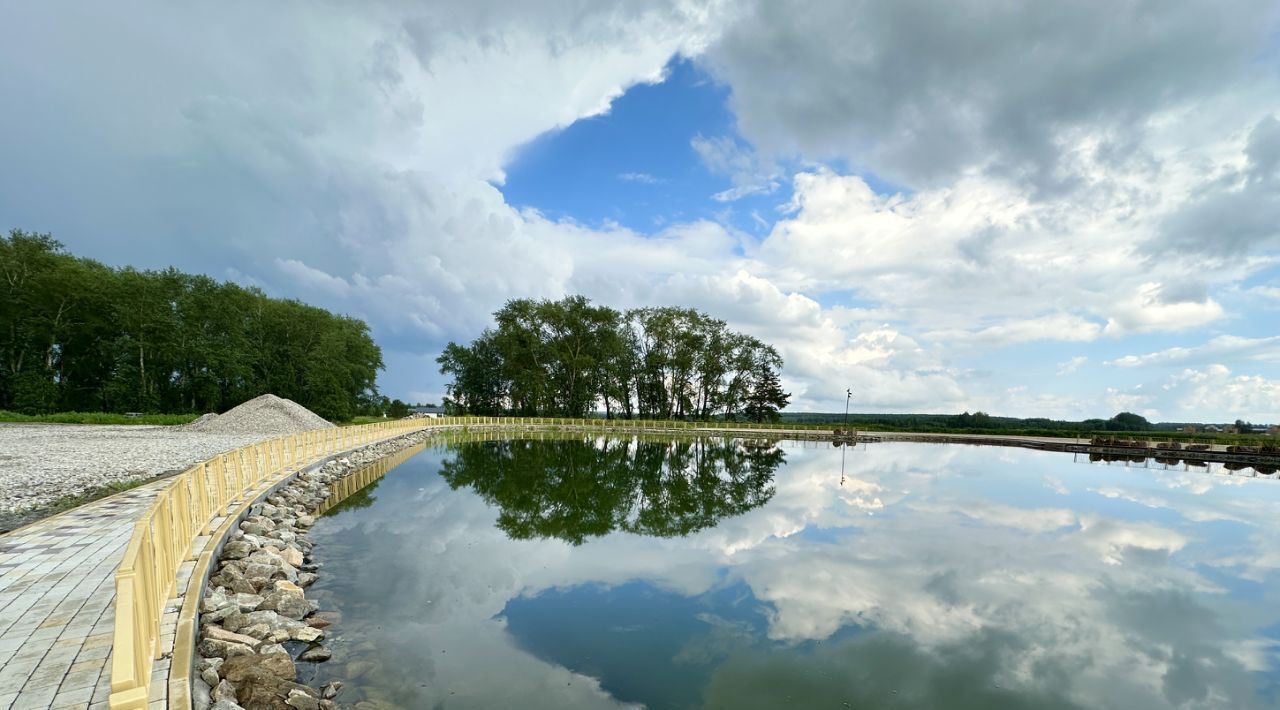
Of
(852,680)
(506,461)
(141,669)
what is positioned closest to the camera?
(141,669)

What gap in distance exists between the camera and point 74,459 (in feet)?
56.6

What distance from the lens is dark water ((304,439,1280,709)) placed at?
665 centimetres

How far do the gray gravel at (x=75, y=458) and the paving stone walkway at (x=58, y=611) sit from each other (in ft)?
11.9

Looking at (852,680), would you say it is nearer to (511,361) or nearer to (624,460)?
(624,460)

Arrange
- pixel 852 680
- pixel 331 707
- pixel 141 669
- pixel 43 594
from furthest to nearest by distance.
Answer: pixel 852 680
pixel 43 594
pixel 331 707
pixel 141 669

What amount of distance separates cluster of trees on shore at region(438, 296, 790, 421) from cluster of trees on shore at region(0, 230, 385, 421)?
1830cm

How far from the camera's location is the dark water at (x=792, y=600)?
665cm

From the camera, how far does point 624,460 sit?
31.2 meters

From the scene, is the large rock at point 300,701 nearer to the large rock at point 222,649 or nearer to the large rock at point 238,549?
the large rock at point 222,649

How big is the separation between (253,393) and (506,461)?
33.4 meters

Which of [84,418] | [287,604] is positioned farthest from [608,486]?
[84,418]

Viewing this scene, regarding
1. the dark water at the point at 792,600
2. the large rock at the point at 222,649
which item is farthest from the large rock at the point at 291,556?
the large rock at the point at 222,649

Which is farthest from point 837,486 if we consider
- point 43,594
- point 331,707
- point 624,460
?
point 43,594

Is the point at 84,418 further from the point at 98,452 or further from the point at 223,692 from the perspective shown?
the point at 223,692
